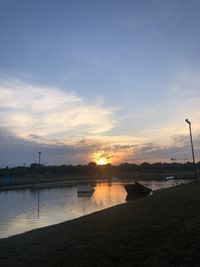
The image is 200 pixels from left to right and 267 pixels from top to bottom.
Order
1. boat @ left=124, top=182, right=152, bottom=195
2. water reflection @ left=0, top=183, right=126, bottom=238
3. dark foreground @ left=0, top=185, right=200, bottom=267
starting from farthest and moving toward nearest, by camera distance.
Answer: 1. boat @ left=124, top=182, right=152, bottom=195
2. water reflection @ left=0, top=183, right=126, bottom=238
3. dark foreground @ left=0, top=185, right=200, bottom=267

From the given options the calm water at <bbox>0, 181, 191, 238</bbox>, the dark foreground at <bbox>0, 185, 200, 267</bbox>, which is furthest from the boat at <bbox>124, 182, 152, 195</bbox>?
the dark foreground at <bbox>0, 185, 200, 267</bbox>

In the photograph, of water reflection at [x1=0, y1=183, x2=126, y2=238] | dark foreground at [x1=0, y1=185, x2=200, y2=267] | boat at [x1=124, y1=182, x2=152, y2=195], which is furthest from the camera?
boat at [x1=124, y1=182, x2=152, y2=195]

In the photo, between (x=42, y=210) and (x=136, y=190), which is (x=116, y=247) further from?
(x=136, y=190)

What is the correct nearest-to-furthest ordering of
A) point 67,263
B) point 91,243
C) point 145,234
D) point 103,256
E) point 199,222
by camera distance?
point 67,263
point 103,256
point 91,243
point 145,234
point 199,222

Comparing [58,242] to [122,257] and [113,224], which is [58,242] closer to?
[122,257]

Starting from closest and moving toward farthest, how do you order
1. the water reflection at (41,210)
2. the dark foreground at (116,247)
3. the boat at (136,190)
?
1. the dark foreground at (116,247)
2. the water reflection at (41,210)
3. the boat at (136,190)

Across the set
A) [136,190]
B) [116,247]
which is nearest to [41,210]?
[136,190]

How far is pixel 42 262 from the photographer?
10586 mm

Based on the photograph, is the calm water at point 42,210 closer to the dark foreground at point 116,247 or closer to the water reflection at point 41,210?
the water reflection at point 41,210

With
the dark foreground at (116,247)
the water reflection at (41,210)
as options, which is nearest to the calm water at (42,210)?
the water reflection at (41,210)

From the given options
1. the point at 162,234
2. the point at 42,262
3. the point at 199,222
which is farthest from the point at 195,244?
the point at 42,262

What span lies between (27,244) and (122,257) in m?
4.03

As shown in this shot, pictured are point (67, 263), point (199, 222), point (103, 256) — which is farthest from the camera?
point (199, 222)

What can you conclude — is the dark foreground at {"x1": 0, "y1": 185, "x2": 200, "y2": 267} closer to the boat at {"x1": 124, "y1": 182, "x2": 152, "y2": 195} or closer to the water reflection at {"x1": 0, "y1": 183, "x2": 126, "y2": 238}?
the water reflection at {"x1": 0, "y1": 183, "x2": 126, "y2": 238}
